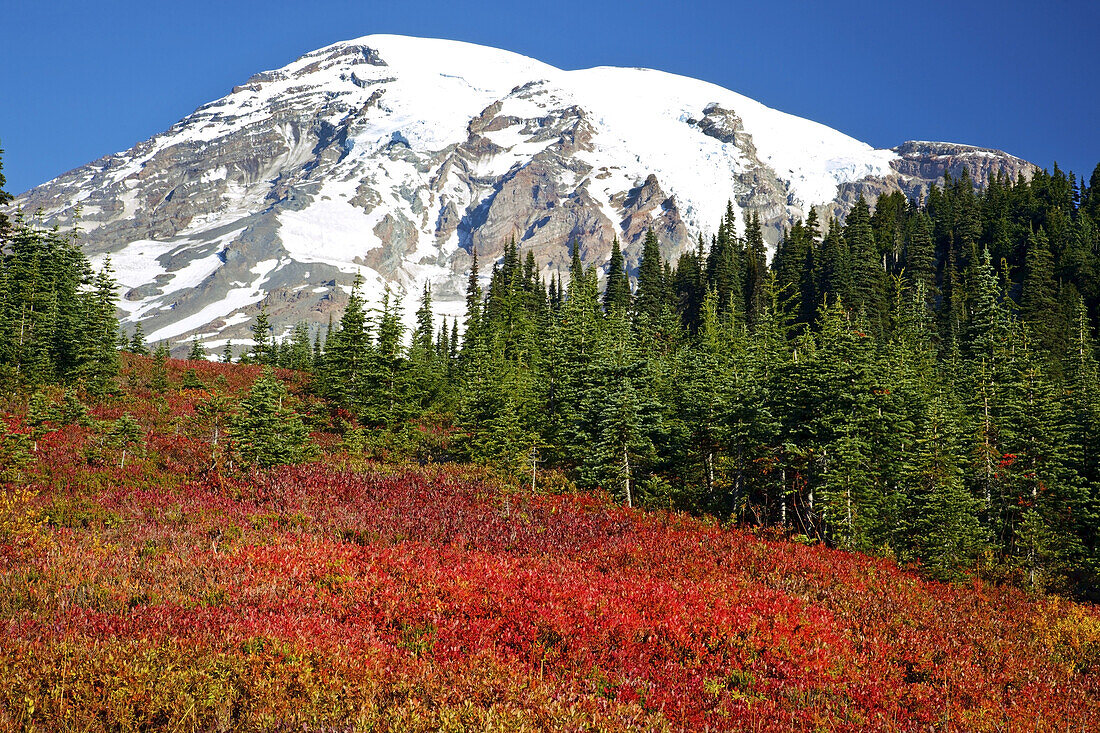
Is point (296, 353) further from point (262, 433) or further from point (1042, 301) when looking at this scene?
point (1042, 301)

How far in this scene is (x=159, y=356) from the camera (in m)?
35.2

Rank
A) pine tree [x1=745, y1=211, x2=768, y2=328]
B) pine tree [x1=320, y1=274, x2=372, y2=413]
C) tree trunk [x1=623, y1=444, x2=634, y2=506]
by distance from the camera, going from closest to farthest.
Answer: tree trunk [x1=623, y1=444, x2=634, y2=506] < pine tree [x1=320, y1=274, x2=372, y2=413] < pine tree [x1=745, y1=211, x2=768, y2=328]

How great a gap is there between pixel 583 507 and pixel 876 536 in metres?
10.3

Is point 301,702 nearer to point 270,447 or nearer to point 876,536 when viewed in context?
point 270,447

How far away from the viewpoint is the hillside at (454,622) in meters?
5.18

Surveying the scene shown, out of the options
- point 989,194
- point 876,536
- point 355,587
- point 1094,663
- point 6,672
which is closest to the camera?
point 6,672

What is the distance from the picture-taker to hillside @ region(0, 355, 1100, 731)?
204 inches

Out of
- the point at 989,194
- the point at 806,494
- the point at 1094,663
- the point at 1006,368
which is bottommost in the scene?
the point at 1094,663

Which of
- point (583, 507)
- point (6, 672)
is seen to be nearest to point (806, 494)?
point (583, 507)

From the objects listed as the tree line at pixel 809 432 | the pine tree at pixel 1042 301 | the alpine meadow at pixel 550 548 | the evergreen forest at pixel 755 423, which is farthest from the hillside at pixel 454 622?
the pine tree at pixel 1042 301

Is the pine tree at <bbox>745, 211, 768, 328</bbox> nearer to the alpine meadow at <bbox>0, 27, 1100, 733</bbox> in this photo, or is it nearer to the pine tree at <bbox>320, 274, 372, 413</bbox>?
the alpine meadow at <bbox>0, 27, 1100, 733</bbox>

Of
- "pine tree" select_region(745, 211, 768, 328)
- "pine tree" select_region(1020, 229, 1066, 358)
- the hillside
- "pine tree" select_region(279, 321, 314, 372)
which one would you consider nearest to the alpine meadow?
the hillside

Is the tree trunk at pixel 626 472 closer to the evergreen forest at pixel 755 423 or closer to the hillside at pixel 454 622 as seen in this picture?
the evergreen forest at pixel 755 423

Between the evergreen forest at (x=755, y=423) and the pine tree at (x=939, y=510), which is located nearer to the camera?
the pine tree at (x=939, y=510)
